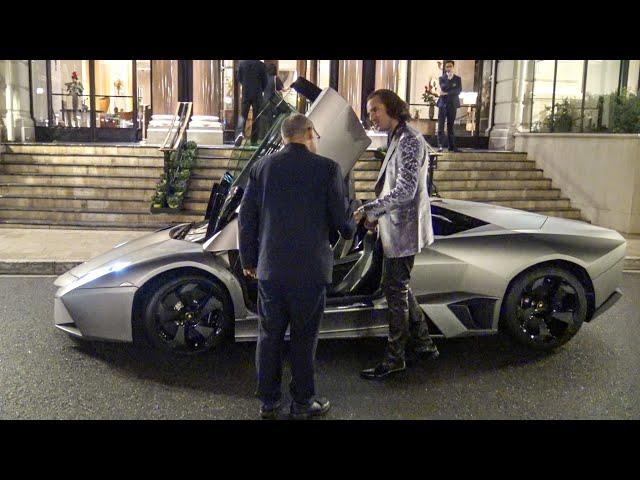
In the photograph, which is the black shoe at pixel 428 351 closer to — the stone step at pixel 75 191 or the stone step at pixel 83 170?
the stone step at pixel 75 191

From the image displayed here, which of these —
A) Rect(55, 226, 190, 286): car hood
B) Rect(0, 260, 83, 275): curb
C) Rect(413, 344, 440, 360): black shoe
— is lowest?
Rect(0, 260, 83, 275): curb

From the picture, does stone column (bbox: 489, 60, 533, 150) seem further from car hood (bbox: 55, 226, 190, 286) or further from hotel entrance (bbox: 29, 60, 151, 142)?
car hood (bbox: 55, 226, 190, 286)

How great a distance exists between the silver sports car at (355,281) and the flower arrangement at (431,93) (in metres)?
14.1

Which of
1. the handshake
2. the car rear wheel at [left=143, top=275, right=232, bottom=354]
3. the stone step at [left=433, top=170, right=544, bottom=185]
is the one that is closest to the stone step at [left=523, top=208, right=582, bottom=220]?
the stone step at [left=433, top=170, right=544, bottom=185]

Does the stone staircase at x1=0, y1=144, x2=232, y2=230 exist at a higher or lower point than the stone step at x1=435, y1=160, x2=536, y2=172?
lower

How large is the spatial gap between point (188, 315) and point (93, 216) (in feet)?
23.9

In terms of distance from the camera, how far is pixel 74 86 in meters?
17.5

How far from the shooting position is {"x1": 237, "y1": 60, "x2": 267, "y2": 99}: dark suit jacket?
39.5ft

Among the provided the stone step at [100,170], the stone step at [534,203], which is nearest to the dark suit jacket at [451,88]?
the stone step at [534,203]

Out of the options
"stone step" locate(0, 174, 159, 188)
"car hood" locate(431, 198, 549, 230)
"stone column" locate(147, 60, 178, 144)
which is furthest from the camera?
"stone column" locate(147, 60, 178, 144)

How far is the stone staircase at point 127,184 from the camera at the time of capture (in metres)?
11.1

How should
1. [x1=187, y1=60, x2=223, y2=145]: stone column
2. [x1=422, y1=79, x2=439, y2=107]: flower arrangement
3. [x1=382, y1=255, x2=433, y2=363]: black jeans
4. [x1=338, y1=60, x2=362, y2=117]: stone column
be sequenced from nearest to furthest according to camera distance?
[x1=382, y1=255, x2=433, y2=363]: black jeans
[x1=187, y1=60, x2=223, y2=145]: stone column
[x1=338, y1=60, x2=362, y2=117]: stone column
[x1=422, y1=79, x2=439, y2=107]: flower arrangement

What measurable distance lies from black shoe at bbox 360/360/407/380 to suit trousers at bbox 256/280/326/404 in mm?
726
